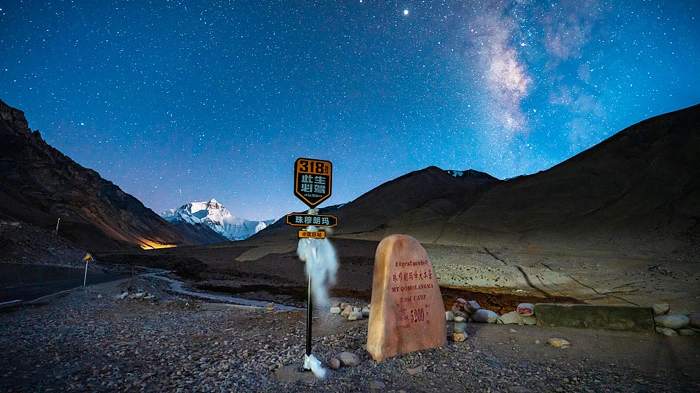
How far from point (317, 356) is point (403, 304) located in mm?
2156

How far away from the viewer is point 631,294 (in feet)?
67.4

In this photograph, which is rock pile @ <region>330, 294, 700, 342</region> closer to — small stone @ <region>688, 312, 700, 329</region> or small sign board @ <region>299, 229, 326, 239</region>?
small stone @ <region>688, 312, 700, 329</region>

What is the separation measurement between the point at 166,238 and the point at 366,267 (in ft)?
507

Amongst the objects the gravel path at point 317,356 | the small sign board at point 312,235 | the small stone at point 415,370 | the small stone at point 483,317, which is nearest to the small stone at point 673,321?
the gravel path at point 317,356

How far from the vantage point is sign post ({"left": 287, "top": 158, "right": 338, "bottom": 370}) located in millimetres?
6406

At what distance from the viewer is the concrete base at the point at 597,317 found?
8.67 meters

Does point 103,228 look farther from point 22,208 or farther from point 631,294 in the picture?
point 631,294

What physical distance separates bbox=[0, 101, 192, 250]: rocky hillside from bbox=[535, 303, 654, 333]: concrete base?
9217cm

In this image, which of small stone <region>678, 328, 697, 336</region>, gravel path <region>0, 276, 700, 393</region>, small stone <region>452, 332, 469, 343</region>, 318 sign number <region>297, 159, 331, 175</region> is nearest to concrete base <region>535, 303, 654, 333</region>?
gravel path <region>0, 276, 700, 393</region>

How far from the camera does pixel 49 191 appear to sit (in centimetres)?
9825

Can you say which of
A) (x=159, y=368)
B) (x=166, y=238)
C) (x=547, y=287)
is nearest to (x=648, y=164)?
(x=547, y=287)

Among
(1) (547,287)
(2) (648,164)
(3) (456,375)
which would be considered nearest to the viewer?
(3) (456,375)

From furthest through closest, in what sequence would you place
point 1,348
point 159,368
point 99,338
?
point 99,338 → point 1,348 → point 159,368

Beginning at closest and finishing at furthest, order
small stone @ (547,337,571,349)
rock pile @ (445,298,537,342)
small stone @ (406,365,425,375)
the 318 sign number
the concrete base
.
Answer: small stone @ (406,365,425,375) < the 318 sign number < small stone @ (547,337,571,349) < the concrete base < rock pile @ (445,298,537,342)
